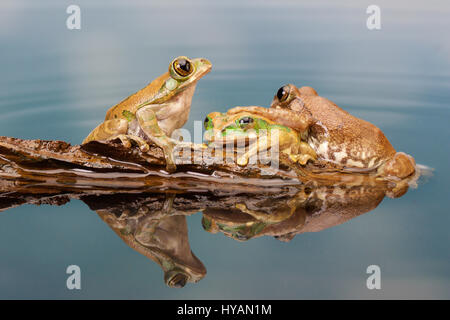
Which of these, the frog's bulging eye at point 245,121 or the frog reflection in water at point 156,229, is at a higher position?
the frog's bulging eye at point 245,121

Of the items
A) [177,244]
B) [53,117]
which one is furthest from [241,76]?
[177,244]

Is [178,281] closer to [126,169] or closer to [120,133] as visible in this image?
[126,169]

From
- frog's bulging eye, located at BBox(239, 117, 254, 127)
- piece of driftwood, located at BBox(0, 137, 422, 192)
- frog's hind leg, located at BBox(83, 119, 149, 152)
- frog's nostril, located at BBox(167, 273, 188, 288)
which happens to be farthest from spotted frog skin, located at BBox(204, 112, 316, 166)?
frog's nostril, located at BBox(167, 273, 188, 288)

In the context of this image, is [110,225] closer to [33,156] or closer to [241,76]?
[33,156]

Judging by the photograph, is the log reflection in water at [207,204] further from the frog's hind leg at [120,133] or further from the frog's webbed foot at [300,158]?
the frog's hind leg at [120,133]

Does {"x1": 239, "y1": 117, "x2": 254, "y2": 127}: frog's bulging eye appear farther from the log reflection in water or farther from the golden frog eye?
the golden frog eye

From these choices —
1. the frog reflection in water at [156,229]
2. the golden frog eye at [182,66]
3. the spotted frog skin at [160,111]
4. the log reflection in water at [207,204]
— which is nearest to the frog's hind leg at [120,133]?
the spotted frog skin at [160,111]
